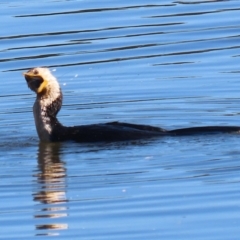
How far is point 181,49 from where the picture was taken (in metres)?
19.1

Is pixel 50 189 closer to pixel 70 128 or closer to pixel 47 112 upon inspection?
pixel 70 128

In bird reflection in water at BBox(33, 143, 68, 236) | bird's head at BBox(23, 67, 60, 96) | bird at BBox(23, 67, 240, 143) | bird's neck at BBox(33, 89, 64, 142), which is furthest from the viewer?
bird's head at BBox(23, 67, 60, 96)

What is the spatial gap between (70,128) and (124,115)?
1.57 metres

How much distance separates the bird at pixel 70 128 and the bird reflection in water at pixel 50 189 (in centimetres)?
19

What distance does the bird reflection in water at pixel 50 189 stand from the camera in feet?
33.9

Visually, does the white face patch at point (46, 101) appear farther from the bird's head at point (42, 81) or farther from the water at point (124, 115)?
the water at point (124, 115)

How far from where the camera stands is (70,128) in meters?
13.7

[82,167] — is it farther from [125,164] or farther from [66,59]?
[66,59]

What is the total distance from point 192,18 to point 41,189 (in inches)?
410

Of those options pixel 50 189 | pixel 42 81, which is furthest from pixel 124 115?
pixel 50 189

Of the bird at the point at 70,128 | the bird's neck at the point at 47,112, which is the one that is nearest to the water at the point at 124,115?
the bird at the point at 70,128

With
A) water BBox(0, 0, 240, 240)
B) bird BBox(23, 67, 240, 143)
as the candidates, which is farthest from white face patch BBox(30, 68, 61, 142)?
water BBox(0, 0, 240, 240)

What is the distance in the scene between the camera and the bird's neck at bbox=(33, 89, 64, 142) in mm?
13883

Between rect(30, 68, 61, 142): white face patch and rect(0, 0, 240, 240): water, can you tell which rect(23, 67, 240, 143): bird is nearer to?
rect(30, 68, 61, 142): white face patch
